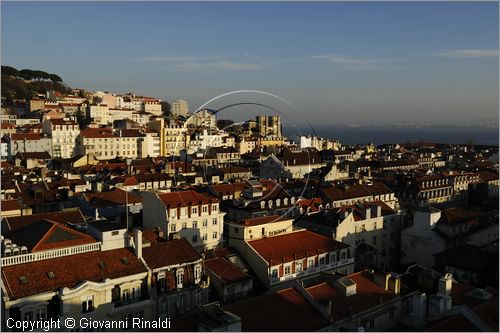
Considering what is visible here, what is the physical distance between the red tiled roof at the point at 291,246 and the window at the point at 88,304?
9.69m

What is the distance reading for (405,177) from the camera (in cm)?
5850

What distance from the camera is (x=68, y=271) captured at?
2002cm

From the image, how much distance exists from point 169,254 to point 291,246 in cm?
784

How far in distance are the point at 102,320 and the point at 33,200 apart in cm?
2754

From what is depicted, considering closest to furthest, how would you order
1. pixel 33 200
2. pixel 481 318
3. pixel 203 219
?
pixel 481 318 < pixel 203 219 < pixel 33 200

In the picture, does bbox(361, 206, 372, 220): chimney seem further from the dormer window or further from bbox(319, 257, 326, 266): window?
the dormer window

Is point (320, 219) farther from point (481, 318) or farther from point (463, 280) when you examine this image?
point (481, 318)

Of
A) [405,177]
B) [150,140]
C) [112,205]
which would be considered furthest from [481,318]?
[150,140]

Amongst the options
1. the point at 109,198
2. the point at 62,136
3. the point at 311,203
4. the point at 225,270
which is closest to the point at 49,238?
the point at 225,270

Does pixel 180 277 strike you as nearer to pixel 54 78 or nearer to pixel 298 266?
pixel 298 266

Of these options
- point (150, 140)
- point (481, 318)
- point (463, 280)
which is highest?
point (150, 140)

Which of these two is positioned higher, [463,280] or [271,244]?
[271,244]

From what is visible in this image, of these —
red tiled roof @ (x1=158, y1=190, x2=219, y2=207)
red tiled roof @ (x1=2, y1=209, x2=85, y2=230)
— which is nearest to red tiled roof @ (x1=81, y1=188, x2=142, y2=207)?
red tiled roof @ (x1=2, y1=209, x2=85, y2=230)

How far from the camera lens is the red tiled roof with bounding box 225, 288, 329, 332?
57.3 ft
